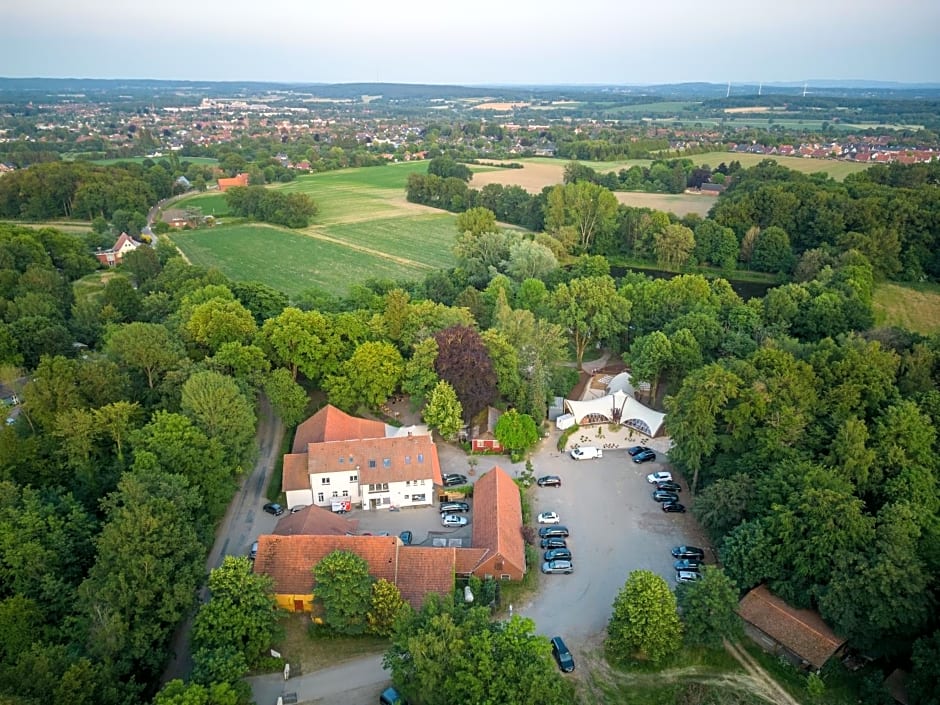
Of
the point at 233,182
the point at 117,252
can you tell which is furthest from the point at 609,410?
the point at 233,182

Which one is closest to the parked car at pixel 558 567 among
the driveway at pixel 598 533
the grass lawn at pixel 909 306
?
the driveway at pixel 598 533

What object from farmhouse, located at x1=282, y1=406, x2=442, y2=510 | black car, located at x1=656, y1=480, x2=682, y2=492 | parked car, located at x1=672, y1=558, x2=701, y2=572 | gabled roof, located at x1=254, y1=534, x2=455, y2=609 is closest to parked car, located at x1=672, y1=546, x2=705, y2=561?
parked car, located at x1=672, y1=558, x2=701, y2=572

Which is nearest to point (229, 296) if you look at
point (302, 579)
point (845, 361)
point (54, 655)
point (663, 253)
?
point (302, 579)

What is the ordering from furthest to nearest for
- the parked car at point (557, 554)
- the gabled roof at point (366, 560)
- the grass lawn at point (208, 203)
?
the grass lawn at point (208, 203) → the parked car at point (557, 554) → the gabled roof at point (366, 560)

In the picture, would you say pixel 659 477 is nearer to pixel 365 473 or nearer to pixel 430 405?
pixel 430 405

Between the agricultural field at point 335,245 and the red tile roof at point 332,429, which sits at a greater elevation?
the agricultural field at point 335,245

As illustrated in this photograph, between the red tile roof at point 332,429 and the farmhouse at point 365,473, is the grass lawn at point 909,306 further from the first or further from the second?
the red tile roof at point 332,429
